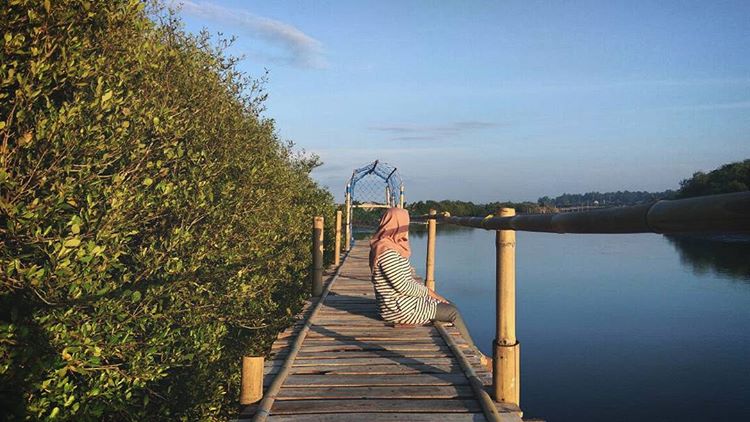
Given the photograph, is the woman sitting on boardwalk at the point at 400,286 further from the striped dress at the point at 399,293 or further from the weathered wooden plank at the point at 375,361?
the weathered wooden plank at the point at 375,361

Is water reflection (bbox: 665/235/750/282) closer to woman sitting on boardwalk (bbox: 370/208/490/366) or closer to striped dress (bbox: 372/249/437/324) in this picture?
woman sitting on boardwalk (bbox: 370/208/490/366)

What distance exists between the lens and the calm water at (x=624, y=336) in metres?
17.0

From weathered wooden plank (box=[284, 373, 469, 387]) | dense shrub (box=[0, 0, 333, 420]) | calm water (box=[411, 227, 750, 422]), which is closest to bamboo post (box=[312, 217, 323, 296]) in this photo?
dense shrub (box=[0, 0, 333, 420])

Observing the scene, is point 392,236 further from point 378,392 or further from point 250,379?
point 250,379

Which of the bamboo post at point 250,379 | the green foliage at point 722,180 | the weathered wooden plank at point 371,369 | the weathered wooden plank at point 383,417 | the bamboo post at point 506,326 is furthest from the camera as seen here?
the green foliage at point 722,180

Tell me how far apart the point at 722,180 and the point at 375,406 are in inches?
2925

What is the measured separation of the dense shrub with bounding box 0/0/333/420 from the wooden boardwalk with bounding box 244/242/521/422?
5.61 ft

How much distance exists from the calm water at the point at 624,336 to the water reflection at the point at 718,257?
1.24 feet

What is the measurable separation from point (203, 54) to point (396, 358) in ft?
25.1

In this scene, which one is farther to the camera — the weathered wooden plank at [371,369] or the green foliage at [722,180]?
the green foliage at [722,180]

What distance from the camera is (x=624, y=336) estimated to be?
2328 centimetres

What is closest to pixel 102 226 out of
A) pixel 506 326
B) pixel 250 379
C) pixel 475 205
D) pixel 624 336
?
pixel 250 379

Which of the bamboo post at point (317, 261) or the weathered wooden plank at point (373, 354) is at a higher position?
the bamboo post at point (317, 261)

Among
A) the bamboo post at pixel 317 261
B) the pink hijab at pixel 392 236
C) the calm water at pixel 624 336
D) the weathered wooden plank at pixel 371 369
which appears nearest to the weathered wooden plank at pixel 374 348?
the weathered wooden plank at pixel 371 369
